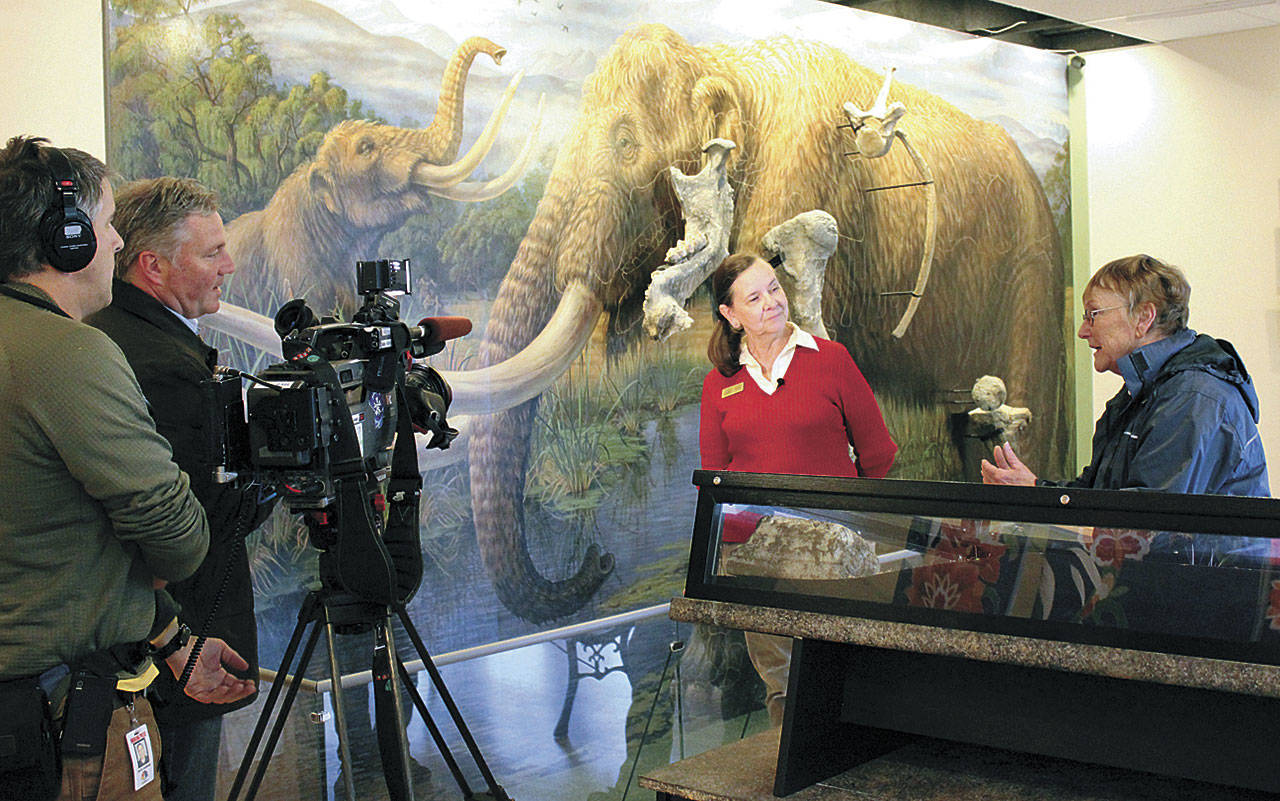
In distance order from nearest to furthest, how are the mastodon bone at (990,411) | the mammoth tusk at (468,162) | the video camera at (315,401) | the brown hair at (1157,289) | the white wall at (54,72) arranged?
the video camera at (315,401) → the brown hair at (1157,289) → the white wall at (54,72) → the mammoth tusk at (468,162) → the mastodon bone at (990,411)

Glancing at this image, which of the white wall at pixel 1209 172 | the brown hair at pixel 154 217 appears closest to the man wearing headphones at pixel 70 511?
the brown hair at pixel 154 217

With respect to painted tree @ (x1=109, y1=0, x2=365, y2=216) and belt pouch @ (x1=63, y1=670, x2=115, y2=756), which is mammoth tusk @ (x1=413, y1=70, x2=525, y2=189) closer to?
painted tree @ (x1=109, y1=0, x2=365, y2=216)

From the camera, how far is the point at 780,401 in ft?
10.6

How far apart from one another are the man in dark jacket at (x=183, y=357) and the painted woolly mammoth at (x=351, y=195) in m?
0.96

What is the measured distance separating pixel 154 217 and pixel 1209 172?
17.9ft

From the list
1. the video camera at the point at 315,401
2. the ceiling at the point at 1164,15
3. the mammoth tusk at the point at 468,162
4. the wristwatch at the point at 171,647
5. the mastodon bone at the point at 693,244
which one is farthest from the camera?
the ceiling at the point at 1164,15

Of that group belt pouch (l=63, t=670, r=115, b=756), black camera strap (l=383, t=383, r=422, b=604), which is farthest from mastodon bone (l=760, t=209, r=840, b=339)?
belt pouch (l=63, t=670, r=115, b=756)

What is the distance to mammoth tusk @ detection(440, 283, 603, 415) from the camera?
13.2 feet

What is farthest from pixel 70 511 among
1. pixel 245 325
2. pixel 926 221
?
pixel 926 221

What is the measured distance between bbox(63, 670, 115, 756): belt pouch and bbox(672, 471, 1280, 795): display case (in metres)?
0.83

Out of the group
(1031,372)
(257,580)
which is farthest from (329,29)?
(1031,372)

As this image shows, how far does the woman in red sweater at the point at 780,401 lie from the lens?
321 cm

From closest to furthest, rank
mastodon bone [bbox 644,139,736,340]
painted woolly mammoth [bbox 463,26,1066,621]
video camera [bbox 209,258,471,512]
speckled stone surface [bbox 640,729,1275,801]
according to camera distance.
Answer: speckled stone surface [bbox 640,729,1275,801]
video camera [bbox 209,258,471,512]
painted woolly mammoth [bbox 463,26,1066,621]
mastodon bone [bbox 644,139,736,340]

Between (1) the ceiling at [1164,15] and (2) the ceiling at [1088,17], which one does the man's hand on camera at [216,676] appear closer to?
(2) the ceiling at [1088,17]
